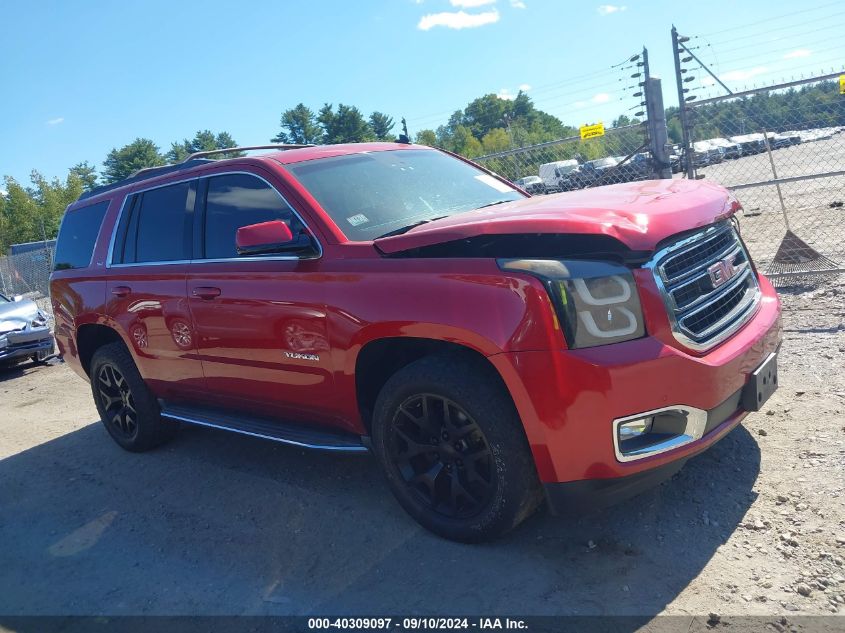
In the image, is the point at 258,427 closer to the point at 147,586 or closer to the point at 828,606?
the point at 147,586

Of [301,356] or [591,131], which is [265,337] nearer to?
[301,356]

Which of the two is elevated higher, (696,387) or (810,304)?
(696,387)

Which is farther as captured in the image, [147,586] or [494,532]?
[147,586]

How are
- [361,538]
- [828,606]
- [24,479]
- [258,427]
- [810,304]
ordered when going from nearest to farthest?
[828,606], [361,538], [258,427], [24,479], [810,304]

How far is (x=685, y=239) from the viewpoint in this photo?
310 cm

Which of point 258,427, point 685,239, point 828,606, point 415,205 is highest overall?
point 415,205

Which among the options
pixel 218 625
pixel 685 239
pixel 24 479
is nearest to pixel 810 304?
pixel 685 239

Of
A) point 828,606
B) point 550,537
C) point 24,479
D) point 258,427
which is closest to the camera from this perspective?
point 828,606

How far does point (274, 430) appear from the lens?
403cm

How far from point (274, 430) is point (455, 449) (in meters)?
1.31

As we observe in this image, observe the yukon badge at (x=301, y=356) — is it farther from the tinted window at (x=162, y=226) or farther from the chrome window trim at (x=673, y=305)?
the chrome window trim at (x=673, y=305)

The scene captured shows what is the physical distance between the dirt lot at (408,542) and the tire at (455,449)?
191 millimetres

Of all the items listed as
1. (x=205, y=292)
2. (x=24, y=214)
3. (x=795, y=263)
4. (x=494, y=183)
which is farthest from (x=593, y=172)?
(x=24, y=214)

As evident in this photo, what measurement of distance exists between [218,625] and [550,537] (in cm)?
155
